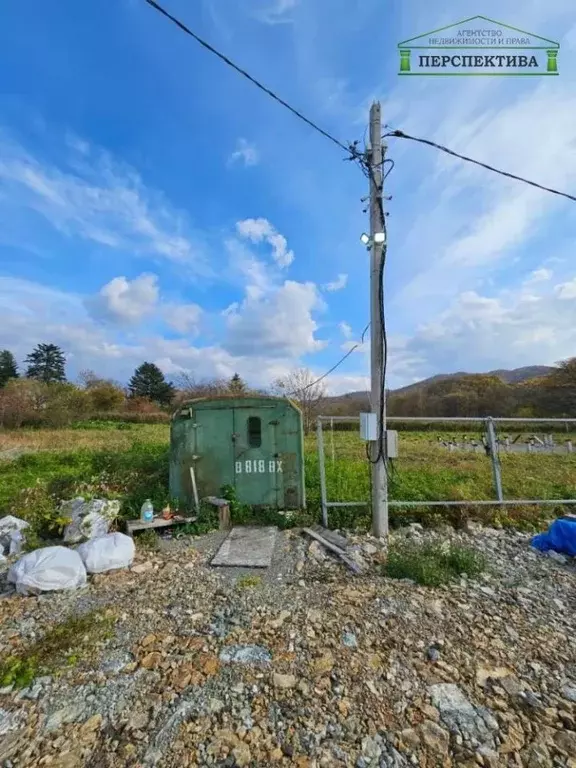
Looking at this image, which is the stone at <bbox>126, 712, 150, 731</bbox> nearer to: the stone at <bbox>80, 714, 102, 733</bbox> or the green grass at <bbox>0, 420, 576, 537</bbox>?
the stone at <bbox>80, 714, 102, 733</bbox>

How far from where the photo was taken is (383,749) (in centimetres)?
190

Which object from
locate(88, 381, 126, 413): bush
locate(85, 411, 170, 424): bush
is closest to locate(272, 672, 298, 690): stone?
locate(85, 411, 170, 424): bush

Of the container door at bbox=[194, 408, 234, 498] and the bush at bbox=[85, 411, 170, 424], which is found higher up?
the bush at bbox=[85, 411, 170, 424]

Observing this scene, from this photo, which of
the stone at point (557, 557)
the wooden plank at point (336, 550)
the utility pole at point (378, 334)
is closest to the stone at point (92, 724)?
the wooden plank at point (336, 550)

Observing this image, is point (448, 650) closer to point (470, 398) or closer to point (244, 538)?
point (244, 538)

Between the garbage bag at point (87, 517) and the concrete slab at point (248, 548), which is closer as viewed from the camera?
the concrete slab at point (248, 548)

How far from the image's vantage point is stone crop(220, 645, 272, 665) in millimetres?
2584

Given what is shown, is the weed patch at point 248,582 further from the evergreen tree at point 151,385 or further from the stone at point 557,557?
the evergreen tree at point 151,385

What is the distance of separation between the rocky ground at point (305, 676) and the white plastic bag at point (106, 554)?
0.15 metres

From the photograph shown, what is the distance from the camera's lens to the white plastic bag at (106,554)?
399 cm

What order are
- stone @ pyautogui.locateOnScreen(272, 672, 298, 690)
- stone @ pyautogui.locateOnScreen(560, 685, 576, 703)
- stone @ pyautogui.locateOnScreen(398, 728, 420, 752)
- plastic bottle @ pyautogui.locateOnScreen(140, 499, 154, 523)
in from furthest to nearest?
plastic bottle @ pyautogui.locateOnScreen(140, 499, 154, 523)
stone @ pyautogui.locateOnScreen(272, 672, 298, 690)
stone @ pyautogui.locateOnScreen(560, 685, 576, 703)
stone @ pyautogui.locateOnScreen(398, 728, 420, 752)

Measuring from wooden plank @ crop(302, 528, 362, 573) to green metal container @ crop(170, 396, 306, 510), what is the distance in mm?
747

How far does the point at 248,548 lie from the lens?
4598 mm

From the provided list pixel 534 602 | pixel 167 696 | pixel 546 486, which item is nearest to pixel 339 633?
pixel 167 696
